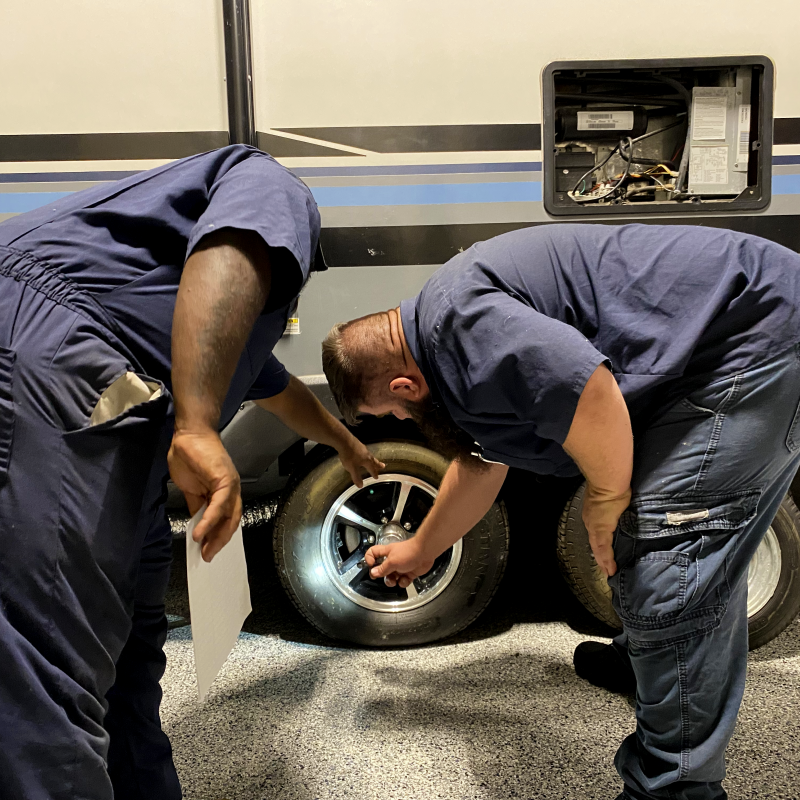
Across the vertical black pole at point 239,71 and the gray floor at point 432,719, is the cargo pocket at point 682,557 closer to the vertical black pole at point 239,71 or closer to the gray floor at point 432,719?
the gray floor at point 432,719

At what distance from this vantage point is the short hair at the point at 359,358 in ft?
4.79

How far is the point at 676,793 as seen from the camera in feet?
4.40

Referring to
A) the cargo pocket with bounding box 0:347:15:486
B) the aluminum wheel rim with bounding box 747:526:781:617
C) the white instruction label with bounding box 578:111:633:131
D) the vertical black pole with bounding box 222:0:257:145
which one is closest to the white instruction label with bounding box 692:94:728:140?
the white instruction label with bounding box 578:111:633:131

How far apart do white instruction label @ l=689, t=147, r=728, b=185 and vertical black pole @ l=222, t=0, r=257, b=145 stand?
1.53m

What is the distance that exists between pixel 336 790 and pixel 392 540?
0.78 meters

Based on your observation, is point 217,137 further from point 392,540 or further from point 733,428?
point 733,428

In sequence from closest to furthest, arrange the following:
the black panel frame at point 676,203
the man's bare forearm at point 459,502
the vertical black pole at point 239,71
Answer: the man's bare forearm at point 459,502 → the vertical black pole at point 239,71 → the black panel frame at point 676,203

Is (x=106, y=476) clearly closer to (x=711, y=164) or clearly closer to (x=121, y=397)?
(x=121, y=397)

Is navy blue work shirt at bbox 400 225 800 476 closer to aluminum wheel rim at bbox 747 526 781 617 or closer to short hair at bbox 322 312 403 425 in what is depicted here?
short hair at bbox 322 312 403 425

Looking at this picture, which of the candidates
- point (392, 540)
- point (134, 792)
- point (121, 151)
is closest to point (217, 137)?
point (121, 151)

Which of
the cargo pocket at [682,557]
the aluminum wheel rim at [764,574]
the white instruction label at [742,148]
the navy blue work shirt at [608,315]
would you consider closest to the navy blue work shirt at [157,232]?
the navy blue work shirt at [608,315]

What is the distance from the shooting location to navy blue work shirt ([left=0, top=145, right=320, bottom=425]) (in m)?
0.98

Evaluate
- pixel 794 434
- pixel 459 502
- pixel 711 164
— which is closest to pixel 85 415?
pixel 459 502

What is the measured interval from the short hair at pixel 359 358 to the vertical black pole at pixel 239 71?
900 mm
